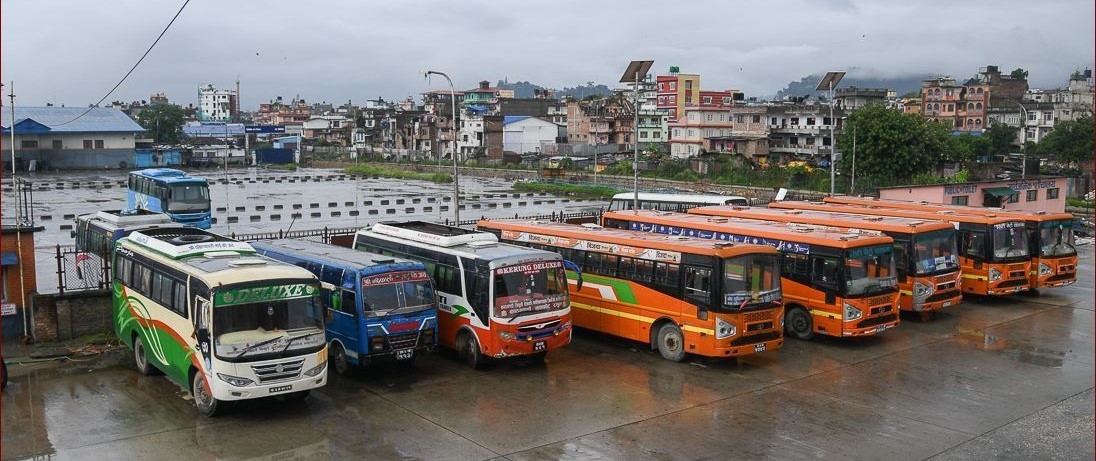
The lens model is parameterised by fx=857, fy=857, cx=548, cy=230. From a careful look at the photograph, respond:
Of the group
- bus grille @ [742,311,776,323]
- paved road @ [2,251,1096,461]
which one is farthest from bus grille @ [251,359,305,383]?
bus grille @ [742,311,776,323]

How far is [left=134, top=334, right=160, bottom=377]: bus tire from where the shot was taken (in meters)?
15.9

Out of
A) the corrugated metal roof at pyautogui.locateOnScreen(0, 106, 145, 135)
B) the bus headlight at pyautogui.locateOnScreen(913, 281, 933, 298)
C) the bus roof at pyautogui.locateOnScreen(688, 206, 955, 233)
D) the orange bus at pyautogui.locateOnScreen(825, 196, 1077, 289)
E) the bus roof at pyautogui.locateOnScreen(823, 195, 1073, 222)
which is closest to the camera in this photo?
the bus headlight at pyautogui.locateOnScreen(913, 281, 933, 298)

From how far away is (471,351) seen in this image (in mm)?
16797

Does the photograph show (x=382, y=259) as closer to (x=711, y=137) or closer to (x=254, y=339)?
(x=254, y=339)

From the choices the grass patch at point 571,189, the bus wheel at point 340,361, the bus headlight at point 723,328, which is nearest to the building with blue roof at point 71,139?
the grass patch at point 571,189

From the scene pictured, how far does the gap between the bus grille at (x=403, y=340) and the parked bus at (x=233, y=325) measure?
187 cm

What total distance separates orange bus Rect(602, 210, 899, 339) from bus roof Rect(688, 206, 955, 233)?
205cm

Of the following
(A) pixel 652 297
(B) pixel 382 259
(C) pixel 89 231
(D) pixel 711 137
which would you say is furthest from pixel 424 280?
(D) pixel 711 137

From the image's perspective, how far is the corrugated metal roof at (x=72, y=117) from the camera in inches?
3661

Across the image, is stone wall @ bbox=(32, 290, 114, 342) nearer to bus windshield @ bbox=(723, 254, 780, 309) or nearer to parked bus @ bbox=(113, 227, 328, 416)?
parked bus @ bbox=(113, 227, 328, 416)

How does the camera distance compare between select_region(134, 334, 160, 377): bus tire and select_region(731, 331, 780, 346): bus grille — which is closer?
select_region(134, 334, 160, 377): bus tire

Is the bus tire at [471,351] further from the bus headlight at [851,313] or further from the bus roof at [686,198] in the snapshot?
the bus roof at [686,198]

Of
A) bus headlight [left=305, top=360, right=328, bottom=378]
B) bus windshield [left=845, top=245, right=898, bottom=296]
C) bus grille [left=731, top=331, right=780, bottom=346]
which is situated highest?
bus windshield [left=845, top=245, right=898, bottom=296]

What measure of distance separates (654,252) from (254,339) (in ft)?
27.6
